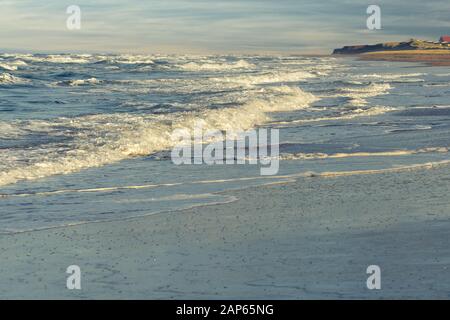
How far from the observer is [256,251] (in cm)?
705

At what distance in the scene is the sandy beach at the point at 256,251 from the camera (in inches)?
235

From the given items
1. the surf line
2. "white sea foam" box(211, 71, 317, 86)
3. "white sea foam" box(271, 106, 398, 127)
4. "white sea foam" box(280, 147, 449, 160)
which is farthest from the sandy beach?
"white sea foam" box(211, 71, 317, 86)

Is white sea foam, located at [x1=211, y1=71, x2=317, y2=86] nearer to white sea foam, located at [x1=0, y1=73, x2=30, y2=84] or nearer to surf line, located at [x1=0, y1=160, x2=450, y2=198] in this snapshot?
white sea foam, located at [x1=0, y1=73, x2=30, y2=84]

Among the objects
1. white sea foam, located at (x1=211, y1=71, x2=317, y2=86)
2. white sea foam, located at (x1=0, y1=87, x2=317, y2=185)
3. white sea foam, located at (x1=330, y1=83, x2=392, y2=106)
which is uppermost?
white sea foam, located at (x1=211, y1=71, x2=317, y2=86)

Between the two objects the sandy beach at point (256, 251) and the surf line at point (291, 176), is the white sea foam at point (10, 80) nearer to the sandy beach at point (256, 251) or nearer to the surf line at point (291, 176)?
the surf line at point (291, 176)

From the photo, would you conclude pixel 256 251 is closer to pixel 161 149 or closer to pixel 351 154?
pixel 351 154

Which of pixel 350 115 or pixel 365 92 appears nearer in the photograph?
pixel 350 115

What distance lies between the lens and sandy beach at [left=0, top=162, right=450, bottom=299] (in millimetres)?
5957

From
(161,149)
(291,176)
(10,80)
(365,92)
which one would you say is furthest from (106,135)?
(10,80)

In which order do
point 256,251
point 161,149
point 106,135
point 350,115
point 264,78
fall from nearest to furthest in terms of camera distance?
point 256,251
point 161,149
point 106,135
point 350,115
point 264,78

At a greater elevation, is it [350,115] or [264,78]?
[264,78]
